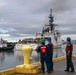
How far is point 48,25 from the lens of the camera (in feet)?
410

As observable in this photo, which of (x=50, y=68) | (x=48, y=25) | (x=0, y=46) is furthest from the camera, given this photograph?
(x=48, y=25)

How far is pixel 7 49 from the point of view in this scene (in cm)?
10588

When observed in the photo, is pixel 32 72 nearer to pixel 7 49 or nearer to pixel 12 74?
pixel 12 74

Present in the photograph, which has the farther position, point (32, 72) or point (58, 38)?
point (58, 38)

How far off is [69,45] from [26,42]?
9814cm

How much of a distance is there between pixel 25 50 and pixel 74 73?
2.37 metres

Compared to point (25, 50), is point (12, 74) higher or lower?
lower

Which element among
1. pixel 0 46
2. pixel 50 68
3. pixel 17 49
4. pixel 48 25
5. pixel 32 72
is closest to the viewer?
pixel 32 72

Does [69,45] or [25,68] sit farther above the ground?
[69,45]

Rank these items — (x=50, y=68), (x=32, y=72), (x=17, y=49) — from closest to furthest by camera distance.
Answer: (x=32, y=72) → (x=50, y=68) → (x=17, y=49)

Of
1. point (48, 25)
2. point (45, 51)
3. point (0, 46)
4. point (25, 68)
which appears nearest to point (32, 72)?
point (25, 68)

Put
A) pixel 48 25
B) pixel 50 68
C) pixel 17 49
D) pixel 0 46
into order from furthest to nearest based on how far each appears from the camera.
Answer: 1. pixel 48 25
2. pixel 17 49
3. pixel 0 46
4. pixel 50 68

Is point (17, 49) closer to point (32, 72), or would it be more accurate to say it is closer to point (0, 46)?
point (0, 46)

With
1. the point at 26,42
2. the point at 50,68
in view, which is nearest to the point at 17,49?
the point at 26,42
